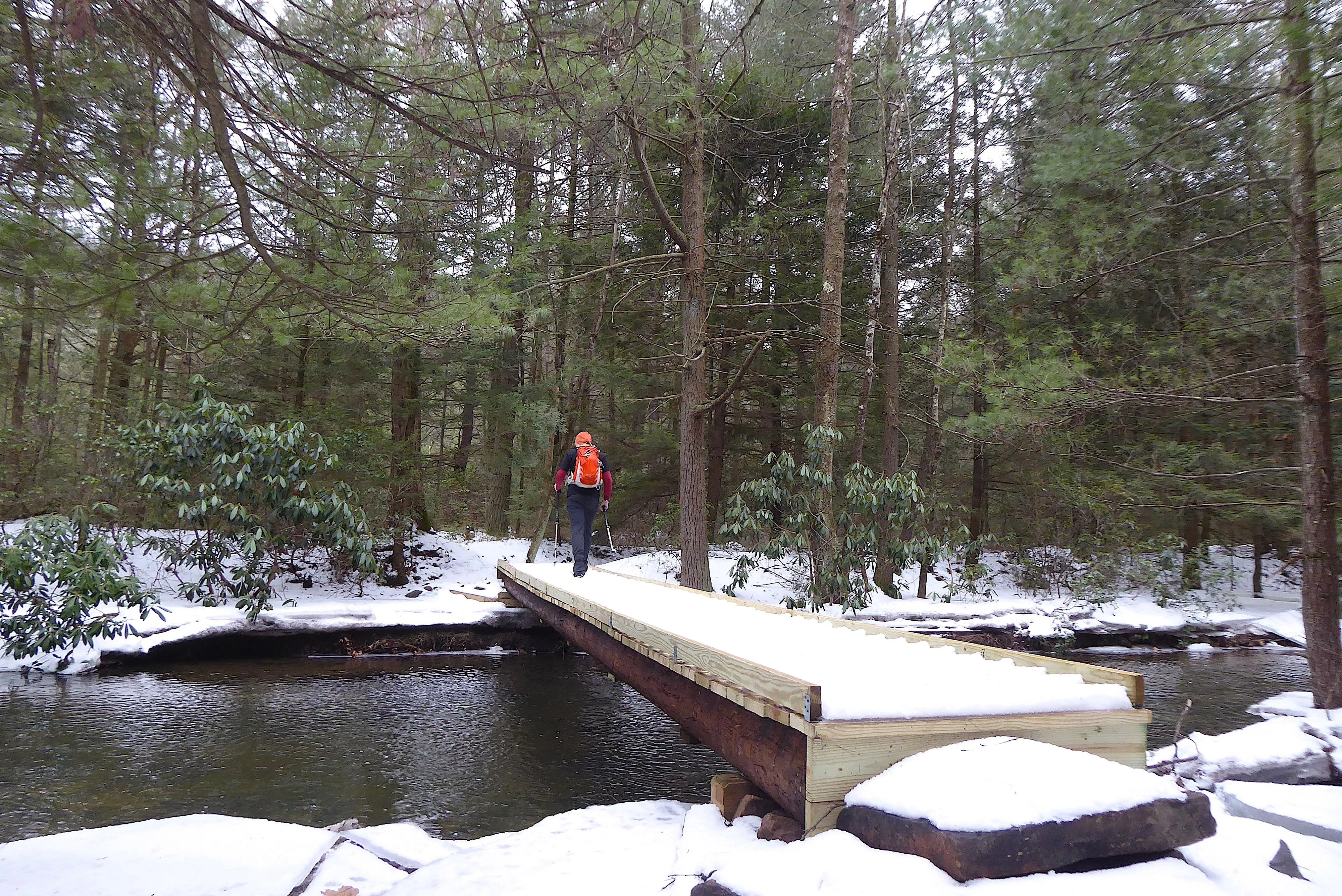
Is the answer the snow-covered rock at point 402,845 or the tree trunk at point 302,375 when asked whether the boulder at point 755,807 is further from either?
the tree trunk at point 302,375

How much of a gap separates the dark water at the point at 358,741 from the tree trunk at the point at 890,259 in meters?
4.35

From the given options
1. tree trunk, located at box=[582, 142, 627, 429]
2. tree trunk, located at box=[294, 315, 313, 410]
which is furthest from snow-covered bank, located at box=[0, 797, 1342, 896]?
tree trunk, located at box=[294, 315, 313, 410]

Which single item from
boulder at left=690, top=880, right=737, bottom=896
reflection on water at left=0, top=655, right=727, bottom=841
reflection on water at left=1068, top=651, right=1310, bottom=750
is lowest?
reflection on water at left=0, top=655, right=727, bottom=841

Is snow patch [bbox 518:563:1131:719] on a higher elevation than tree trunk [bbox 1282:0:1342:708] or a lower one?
lower

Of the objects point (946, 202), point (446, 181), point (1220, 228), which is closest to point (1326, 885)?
point (446, 181)

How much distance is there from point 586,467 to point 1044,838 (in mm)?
6071

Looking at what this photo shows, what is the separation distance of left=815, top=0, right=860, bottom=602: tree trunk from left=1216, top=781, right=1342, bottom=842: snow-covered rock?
20.9ft

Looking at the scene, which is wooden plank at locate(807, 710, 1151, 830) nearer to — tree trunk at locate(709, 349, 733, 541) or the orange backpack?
the orange backpack

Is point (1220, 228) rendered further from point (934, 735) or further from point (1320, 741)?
point (934, 735)

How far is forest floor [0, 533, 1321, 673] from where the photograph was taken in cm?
945

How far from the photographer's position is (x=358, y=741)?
21.0ft

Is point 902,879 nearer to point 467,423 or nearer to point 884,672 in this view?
point 884,672

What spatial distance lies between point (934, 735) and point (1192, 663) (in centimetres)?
957

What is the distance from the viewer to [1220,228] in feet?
28.4
